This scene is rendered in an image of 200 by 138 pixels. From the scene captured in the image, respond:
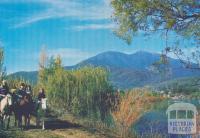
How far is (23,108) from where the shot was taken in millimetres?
20562

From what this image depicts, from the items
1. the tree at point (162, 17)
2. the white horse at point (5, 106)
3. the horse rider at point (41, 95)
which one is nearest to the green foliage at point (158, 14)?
the tree at point (162, 17)

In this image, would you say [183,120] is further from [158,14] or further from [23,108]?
[158,14]

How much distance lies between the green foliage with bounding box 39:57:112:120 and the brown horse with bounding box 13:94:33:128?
12.1ft

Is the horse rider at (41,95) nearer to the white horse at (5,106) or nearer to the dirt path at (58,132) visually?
the dirt path at (58,132)

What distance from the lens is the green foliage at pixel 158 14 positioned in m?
14.7

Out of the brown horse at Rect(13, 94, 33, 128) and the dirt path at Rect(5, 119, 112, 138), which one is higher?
the brown horse at Rect(13, 94, 33, 128)

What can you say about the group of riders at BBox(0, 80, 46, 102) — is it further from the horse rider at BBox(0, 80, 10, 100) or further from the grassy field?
the grassy field

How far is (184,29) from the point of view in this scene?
596 inches

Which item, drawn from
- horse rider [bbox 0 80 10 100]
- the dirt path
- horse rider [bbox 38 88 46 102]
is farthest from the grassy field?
horse rider [bbox 0 80 10 100]

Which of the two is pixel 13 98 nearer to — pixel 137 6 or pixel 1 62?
pixel 1 62

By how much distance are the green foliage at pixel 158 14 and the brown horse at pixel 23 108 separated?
579 cm

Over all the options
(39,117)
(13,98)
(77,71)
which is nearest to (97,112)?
(77,71)

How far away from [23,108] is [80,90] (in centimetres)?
459

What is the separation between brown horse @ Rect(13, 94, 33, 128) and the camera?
66.3ft
